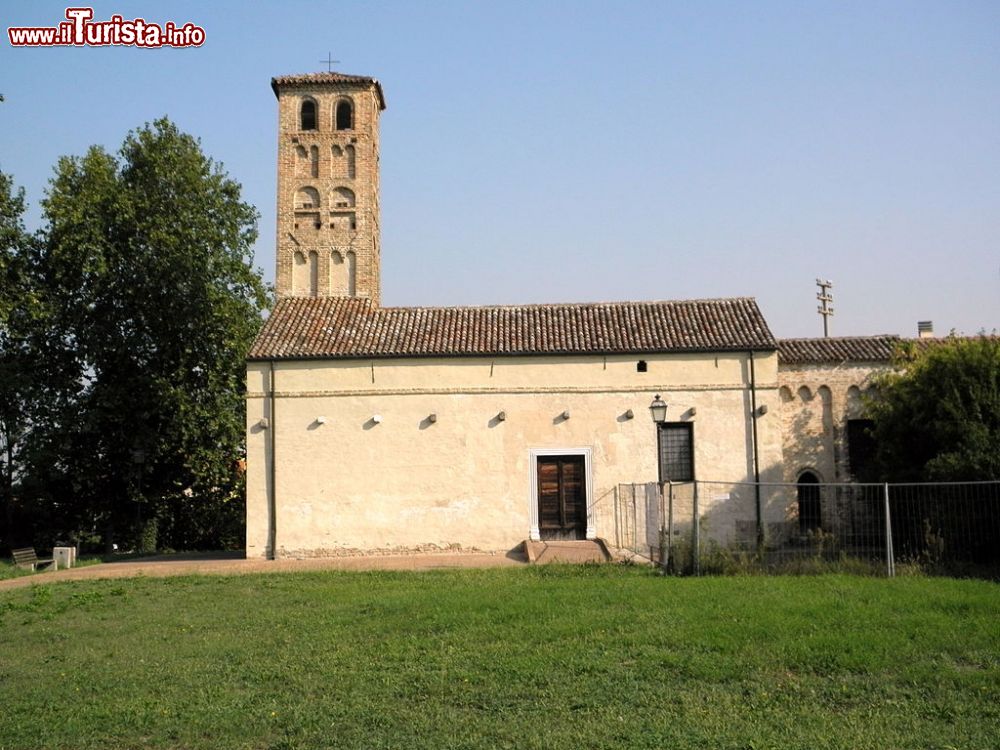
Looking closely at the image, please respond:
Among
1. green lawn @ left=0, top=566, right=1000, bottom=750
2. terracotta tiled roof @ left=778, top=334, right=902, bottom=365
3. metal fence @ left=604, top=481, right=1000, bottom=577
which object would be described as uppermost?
terracotta tiled roof @ left=778, top=334, right=902, bottom=365

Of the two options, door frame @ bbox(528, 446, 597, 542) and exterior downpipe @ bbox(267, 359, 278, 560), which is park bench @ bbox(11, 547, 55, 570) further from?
door frame @ bbox(528, 446, 597, 542)

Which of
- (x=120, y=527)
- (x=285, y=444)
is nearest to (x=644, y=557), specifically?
(x=285, y=444)

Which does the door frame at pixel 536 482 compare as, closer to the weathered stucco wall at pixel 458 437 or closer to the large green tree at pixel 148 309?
the weathered stucco wall at pixel 458 437

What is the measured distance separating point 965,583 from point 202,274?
24.8 meters

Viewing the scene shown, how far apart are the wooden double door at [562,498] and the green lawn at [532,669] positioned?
9.60m

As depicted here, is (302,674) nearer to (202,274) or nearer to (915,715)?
(915,715)

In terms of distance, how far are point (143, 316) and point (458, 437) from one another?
13195 millimetres

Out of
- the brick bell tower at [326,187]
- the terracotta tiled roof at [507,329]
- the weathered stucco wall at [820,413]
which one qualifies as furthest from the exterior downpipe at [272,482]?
the weathered stucco wall at [820,413]

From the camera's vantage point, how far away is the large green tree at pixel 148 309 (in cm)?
3066

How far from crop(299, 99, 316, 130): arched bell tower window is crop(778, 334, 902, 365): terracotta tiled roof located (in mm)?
16393

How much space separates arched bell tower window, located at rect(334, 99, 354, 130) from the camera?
30.9 metres

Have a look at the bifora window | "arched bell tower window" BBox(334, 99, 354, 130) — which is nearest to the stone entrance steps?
the bifora window

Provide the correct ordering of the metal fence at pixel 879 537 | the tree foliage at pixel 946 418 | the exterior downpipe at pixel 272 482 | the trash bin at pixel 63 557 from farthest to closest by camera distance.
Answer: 1. the trash bin at pixel 63 557
2. the exterior downpipe at pixel 272 482
3. the tree foliage at pixel 946 418
4. the metal fence at pixel 879 537

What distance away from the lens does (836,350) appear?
1086 inches
